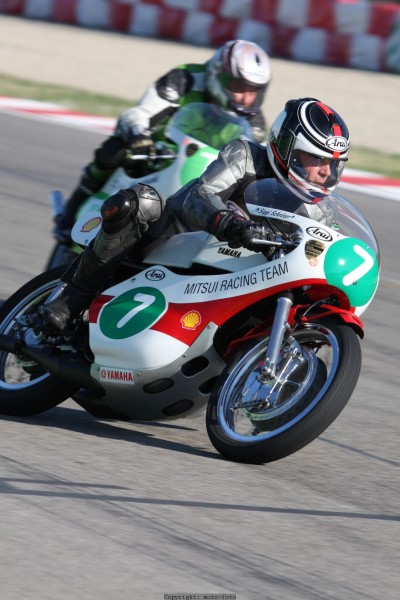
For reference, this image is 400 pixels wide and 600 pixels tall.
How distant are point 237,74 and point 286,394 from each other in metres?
3.00

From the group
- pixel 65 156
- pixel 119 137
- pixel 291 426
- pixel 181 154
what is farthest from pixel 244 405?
pixel 65 156

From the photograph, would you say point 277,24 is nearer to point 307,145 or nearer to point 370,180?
point 370,180

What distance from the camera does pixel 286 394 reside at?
4.75 metres

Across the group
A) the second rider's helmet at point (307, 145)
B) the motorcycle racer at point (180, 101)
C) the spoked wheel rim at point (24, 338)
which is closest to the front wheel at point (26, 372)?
the spoked wheel rim at point (24, 338)

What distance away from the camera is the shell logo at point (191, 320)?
4984 millimetres

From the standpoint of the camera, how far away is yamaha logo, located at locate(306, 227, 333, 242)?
481cm

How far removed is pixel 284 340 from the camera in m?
4.82

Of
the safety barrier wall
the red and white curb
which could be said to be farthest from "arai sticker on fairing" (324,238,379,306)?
the safety barrier wall

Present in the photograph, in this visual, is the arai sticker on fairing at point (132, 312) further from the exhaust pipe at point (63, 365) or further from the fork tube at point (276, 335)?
the fork tube at point (276, 335)

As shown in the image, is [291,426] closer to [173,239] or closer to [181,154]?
[173,239]

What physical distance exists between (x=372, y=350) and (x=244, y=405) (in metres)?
2.76

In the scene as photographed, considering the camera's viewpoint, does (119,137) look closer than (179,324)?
No

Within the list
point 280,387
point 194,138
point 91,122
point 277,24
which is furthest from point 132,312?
point 277,24

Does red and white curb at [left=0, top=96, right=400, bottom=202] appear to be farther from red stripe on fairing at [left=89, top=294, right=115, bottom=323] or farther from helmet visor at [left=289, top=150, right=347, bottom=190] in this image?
red stripe on fairing at [left=89, top=294, right=115, bottom=323]
